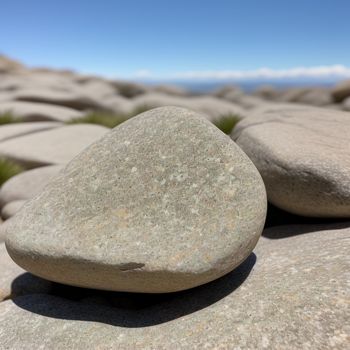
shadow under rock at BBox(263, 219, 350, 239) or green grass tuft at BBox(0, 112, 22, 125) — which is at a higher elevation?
shadow under rock at BBox(263, 219, 350, 239)

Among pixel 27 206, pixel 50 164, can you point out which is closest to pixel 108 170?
pixel 27 206

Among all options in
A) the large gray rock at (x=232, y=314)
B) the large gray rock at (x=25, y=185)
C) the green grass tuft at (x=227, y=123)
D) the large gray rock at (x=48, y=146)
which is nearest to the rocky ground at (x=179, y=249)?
the large gray rock at (x=232, y=314)

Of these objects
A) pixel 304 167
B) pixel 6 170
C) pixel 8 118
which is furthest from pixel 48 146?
pixel 304 167

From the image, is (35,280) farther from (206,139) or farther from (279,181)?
(279,181)

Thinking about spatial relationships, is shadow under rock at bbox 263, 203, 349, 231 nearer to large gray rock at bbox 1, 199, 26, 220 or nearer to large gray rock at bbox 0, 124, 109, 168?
large gray rock at bbox 1, 199, 26, 220

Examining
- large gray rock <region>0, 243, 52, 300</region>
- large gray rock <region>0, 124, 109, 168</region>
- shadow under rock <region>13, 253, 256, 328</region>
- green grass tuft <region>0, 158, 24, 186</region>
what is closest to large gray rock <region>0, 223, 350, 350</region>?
shadow under rock <region>13, 253, 256, 328</region>

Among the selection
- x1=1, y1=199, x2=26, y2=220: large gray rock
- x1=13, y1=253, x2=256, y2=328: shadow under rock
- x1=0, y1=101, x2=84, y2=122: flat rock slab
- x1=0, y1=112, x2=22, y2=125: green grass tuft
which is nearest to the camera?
x1=13, y1=253, x2=256, y2=328: shadow under rock
